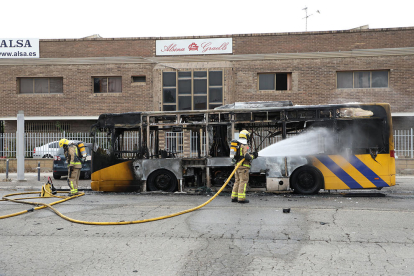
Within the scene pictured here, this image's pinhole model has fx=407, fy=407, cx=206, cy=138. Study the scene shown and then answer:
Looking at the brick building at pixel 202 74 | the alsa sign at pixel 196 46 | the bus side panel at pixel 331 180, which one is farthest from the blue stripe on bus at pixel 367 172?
the alsa sign at pixel 196 46

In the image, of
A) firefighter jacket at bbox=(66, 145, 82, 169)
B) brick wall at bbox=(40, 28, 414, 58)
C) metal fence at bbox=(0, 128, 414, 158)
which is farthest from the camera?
brick wall at bbox=(40, 28, 414, 58)

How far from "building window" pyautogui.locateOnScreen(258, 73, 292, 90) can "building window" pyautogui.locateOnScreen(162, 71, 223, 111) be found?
8.43ft

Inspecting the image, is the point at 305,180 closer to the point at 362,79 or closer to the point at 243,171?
the point at 243,171

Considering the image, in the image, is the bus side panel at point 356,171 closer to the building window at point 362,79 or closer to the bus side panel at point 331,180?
the bus side panel at point 331,180

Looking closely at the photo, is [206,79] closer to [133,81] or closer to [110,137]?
[133,81]

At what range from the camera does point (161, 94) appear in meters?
24.6

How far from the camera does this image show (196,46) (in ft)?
80.3

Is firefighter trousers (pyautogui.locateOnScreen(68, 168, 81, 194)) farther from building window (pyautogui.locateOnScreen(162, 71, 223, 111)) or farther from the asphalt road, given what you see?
building window (pyautogui.locateOnScreen(162, 71, 223, 111))

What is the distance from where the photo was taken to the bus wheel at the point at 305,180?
438 inches

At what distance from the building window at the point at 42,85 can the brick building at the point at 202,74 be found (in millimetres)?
63

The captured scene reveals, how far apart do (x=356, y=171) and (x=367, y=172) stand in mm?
287

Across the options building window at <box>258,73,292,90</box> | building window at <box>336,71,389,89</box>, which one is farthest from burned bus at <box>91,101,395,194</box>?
building window at <box>336,71,389,89</box>

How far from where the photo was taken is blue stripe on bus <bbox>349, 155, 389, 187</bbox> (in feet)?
35.5

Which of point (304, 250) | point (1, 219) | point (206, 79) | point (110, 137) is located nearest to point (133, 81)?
point (206, 79)
